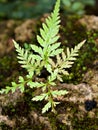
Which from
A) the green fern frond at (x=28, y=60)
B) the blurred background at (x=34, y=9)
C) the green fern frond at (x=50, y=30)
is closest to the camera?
the green fern frond at (x=50, y=30)

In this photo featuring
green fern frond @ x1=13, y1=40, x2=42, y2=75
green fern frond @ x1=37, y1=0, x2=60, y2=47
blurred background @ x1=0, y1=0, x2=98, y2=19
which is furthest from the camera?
blurred background @ x1=0, y1=0, x2=98, y2=19

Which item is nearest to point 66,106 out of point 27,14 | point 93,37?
point 93,37

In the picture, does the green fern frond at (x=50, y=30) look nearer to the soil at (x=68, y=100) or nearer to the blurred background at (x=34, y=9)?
the soil at (x=68, y=100)

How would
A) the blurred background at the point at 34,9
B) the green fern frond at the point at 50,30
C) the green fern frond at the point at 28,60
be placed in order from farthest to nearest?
the blurred background at the point at 34,9 < the green fern frond at the point at 28,60 < the green fern frond at the point at 50,30

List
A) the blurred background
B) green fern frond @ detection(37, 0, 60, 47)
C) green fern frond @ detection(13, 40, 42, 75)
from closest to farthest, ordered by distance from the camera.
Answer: green fern frond @ detection(37, 0, 60, 47)
green fern frond @ detection(13, 40, 42, 75)
the blurred background

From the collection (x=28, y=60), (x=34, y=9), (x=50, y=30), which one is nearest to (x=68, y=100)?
(x=28, y=60)

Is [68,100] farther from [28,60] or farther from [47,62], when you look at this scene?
[28,60]

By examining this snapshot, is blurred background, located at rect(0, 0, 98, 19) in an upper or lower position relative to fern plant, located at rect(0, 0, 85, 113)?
upper

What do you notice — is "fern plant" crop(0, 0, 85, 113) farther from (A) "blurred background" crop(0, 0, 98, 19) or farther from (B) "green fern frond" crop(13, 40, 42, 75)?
(A) "blurred background" crop(0, 0, 98, 19)

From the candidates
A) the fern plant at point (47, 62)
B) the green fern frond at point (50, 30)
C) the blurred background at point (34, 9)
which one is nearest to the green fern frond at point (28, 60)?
the fern plant at point (47, 62)

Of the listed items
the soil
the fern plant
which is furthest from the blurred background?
the fern plant

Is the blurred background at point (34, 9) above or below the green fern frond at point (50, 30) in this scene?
above

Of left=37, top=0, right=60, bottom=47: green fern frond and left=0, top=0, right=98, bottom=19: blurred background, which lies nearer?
left=37, top=0, right=60, bottom=47: green fern frond
